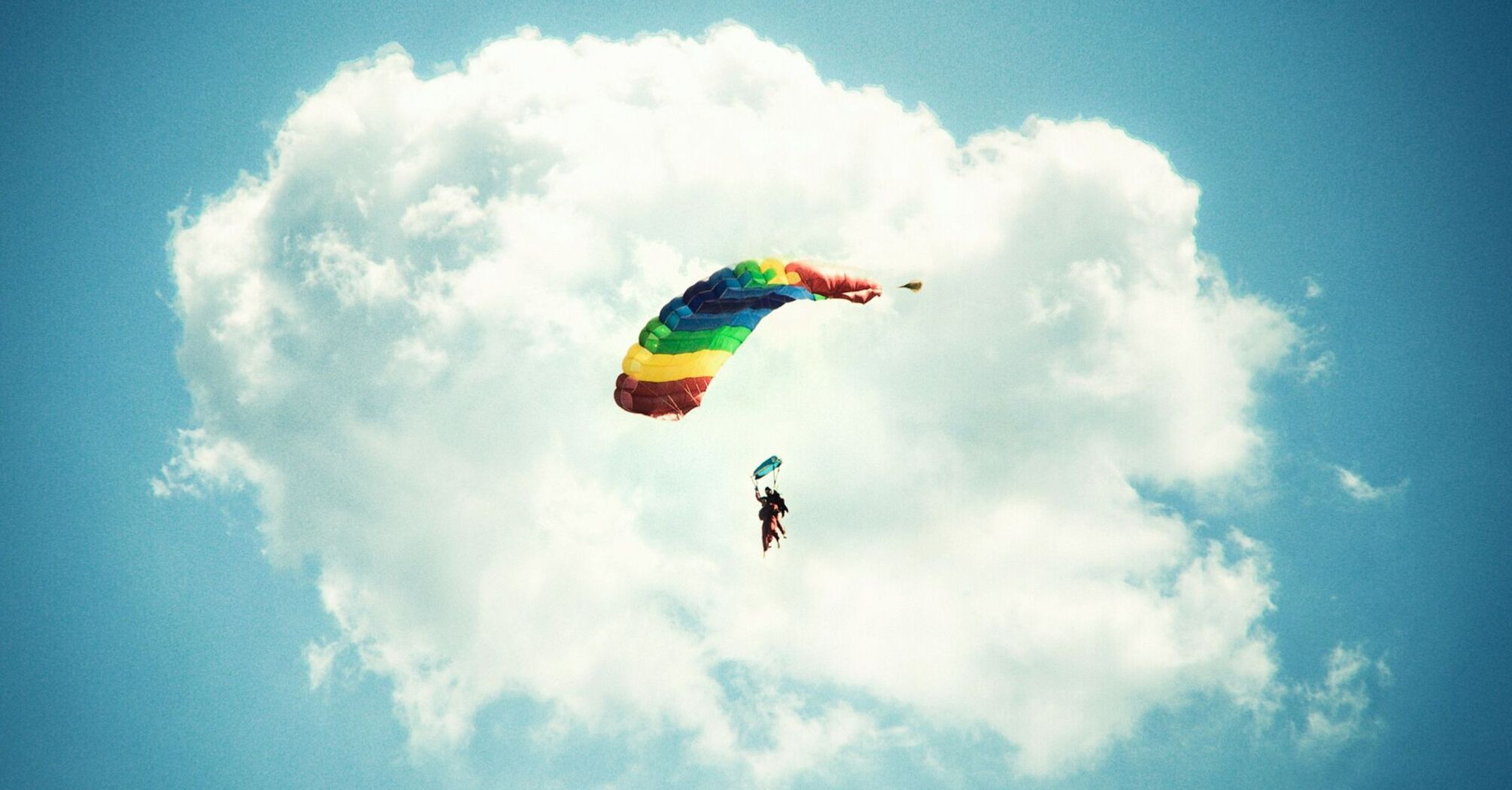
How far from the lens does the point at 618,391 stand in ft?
98.6

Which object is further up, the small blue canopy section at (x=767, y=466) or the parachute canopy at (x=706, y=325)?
the parachute canopy at (x=706, y=325)

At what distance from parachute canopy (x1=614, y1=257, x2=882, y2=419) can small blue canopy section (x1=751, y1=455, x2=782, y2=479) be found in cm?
266

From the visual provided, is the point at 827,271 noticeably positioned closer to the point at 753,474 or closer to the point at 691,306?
the point at 691,306

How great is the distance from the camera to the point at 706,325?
94.1 feet

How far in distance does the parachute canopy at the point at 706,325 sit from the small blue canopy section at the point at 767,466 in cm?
266

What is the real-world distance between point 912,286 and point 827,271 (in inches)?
94.2

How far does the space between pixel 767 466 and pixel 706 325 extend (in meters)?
4.40

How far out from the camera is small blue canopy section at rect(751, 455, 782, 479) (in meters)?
30.2

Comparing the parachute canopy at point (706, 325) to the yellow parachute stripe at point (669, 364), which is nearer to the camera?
the parachute canopy at point (706, 325)

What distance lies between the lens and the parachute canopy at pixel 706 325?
90.2ft

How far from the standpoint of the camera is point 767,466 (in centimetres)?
3030

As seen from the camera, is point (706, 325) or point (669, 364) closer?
point (706, 325)

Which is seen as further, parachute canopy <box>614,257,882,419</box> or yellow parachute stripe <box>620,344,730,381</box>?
yellow parachute stripe <box>620,344,730,381</box>

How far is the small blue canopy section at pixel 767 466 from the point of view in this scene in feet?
99.2
